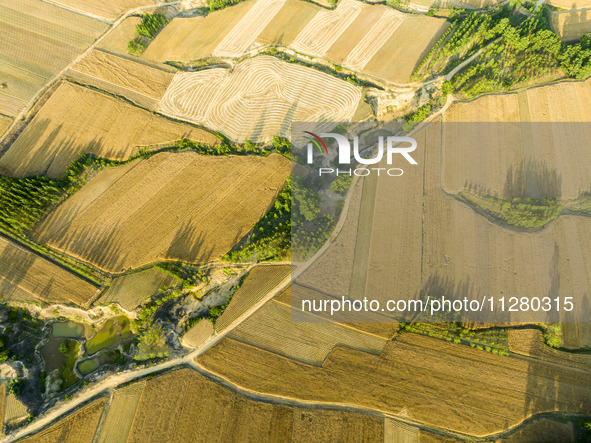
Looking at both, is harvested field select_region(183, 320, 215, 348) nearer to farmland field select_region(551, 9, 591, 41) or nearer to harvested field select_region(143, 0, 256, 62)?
harvested field select_region(143, 0, 256, 62)

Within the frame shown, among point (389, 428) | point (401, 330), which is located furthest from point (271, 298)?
point (389, 428)

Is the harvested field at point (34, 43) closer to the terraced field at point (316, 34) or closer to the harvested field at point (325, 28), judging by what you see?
the terraced field at point (316, 34)

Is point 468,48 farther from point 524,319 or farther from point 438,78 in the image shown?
point 524,319

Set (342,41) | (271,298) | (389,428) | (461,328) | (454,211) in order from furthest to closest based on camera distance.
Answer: (342,41)
(454,211)
(271,298)
(461,328)
(389,428)

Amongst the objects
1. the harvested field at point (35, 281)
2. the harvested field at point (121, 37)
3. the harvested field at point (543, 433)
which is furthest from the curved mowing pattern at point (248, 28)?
the harvested field at point (543, 433)

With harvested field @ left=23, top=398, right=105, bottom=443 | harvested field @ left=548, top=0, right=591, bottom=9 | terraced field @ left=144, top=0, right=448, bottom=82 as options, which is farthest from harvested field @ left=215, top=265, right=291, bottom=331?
harvested field @ left=548, top=0, right=591, bottom=9

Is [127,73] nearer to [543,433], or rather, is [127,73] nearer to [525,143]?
[525,143]

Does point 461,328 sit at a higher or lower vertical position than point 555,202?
lower

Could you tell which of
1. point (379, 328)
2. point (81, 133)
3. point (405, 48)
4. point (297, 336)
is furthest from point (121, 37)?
point (379, 328)
